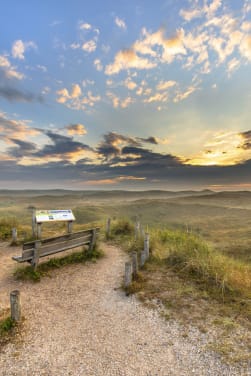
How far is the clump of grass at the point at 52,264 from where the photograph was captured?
7056mm

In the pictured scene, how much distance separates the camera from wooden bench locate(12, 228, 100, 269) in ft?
22.9

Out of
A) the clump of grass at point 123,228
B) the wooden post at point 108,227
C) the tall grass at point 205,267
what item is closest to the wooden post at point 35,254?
the tall grass at point 205,267

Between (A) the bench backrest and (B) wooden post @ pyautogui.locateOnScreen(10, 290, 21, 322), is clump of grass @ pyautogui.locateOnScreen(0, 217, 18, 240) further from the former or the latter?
(B) wooden post @ pyautogui.locateOnScreen(10, 290, 21, 322)

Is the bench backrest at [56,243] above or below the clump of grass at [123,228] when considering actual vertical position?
above

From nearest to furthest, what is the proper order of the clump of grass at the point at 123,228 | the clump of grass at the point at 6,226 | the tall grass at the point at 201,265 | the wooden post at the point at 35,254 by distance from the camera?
1. the tall grass at the point at 201,265
2. the wooden post at the point at 35,254
3. the clump of grass at the point at 6,226
4. the clump of grass at the point at 123,228

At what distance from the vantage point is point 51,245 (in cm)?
766

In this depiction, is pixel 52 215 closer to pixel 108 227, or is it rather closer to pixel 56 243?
pixel 56 243

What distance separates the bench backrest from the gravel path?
3.58ft

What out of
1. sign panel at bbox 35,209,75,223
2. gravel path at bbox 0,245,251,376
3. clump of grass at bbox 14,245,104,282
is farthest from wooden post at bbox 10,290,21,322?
sign panel at bbox 35,209,75,223

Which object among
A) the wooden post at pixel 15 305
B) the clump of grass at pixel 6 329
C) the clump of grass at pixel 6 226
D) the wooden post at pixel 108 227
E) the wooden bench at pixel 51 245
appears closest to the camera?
the clump of grass at pixel 6 329

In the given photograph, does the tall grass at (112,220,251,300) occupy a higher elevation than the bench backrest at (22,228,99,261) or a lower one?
lower

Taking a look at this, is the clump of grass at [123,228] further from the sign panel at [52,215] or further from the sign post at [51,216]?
the sign panel at [52,215]

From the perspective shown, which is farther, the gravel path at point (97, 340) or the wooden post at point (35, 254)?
the wooden post at point (35, 254)

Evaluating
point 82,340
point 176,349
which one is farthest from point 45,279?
point 176,349
